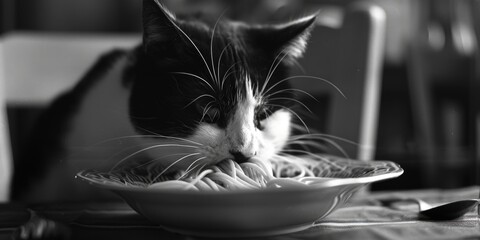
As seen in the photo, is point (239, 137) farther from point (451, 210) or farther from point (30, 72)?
point (30, 72)

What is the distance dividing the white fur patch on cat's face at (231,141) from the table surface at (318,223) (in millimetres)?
77

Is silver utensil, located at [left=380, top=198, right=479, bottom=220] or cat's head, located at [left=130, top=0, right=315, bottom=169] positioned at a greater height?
cat's head, located at [left=130, top=0, right=315, bottom=169]

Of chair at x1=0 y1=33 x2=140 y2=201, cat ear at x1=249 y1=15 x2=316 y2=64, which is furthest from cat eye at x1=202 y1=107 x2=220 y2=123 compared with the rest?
chair at x1=0 y1=33 x2=140 y2=201

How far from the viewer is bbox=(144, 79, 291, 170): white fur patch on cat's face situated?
0.48 meters

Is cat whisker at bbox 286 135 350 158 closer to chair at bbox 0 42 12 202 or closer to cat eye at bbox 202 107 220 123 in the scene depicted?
cat eye at bbox 202 107 220 123

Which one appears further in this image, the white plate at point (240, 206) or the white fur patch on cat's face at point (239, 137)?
the white fur patch on cat's face at point (239, 137)

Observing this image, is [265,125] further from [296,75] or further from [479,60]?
[479,60]

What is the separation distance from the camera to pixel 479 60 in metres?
1.55

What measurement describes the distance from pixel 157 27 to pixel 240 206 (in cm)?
22

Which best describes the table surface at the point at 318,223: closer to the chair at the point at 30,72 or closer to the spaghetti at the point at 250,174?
the spaghetti at the point at 250,174

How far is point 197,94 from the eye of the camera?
0.52 m

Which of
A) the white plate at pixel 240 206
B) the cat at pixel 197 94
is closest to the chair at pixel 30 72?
the cat at pixel 197 94

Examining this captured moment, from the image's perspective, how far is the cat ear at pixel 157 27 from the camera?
0.49m

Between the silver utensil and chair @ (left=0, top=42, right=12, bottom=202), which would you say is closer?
the silver utensil
